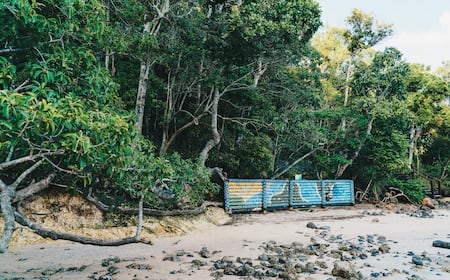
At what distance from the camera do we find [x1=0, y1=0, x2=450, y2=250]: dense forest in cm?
328

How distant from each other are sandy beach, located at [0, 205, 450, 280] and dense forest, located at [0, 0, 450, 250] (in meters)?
1.29

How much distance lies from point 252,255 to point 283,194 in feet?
25.2

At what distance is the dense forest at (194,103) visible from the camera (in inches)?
129

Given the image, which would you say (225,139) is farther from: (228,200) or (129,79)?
(129,79)

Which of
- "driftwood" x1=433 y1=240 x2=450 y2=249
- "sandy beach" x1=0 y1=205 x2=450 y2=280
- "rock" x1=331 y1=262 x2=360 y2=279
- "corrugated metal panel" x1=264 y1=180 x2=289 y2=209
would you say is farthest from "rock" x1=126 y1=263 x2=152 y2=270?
"corrugated metal panel" x1=264 y1=180 x2=289 y2=209

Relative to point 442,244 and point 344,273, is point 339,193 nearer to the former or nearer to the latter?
point 442,244

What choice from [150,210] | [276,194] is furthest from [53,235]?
[276,194]

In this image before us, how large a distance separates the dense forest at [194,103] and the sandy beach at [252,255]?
4.24 ft

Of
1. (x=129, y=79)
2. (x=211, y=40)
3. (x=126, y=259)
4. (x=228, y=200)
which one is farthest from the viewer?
(x=228, y=200)

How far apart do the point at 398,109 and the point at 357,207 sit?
5511 mm

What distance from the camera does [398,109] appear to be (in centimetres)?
1695

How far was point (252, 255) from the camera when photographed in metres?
7.00

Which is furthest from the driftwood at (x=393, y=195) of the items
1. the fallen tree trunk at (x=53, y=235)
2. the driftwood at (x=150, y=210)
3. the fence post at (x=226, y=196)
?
the fallen tree trunk at (x=53, y=235)

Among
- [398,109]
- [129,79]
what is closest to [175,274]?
[129,79]
